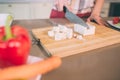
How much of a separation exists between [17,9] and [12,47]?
1.76 meters

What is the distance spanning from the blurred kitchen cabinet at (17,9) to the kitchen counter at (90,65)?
143cm

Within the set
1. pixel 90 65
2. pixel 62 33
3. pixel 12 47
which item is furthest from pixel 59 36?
pixel 12 47

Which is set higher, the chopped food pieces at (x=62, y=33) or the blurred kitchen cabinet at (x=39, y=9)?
the chopped food pieces at (x=62, y=33)

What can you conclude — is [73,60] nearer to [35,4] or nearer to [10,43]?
[10,43]

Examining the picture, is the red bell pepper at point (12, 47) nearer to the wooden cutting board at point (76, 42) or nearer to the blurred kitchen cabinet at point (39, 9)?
the wooden cutting board at point (76, 42)

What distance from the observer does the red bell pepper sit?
1.17 feet

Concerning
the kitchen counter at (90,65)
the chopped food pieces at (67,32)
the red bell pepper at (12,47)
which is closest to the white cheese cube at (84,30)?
the chopped food pieces at (67,32)

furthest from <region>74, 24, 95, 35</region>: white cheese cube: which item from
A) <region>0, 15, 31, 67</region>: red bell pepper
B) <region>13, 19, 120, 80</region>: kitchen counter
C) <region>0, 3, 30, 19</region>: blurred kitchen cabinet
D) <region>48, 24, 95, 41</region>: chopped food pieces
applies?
<region>0, 3, 30, 19</region>: blurred kitchen cabinet

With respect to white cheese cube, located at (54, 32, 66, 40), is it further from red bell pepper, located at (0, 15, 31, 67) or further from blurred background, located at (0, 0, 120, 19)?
blurred background, located at (0, 0, 120, 19)

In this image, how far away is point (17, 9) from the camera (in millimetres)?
2043

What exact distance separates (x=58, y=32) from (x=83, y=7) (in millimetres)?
568

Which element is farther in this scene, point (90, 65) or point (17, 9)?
point (17, 9)

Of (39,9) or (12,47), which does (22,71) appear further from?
(39,9)

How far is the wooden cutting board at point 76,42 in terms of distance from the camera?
2.09ft
